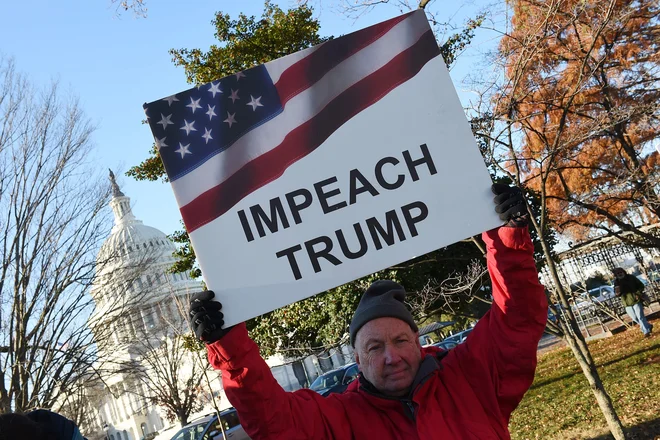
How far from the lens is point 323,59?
9.86ft

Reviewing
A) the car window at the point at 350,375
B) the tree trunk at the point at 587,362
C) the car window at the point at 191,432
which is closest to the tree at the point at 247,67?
the car window at the point at 350,375

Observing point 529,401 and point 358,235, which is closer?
point 358,235

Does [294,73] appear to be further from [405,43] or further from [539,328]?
[539,328]

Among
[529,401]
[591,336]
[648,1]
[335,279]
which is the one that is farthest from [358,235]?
[591,336]

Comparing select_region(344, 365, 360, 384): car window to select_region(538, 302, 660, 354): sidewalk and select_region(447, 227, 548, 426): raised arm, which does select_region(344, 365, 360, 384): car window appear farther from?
select_region(447, 227, 548, 426): raised arm

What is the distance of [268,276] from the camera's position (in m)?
2.78

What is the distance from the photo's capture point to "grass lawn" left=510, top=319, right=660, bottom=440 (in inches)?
315

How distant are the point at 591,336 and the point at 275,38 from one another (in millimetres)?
10859

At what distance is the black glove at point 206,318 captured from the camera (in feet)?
8.22

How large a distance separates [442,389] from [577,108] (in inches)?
352

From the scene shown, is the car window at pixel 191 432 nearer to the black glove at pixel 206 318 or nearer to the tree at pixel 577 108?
the tree at pixel 577 108

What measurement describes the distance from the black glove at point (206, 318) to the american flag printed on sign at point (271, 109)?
377mm

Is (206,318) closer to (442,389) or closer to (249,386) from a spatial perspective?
(249,386)

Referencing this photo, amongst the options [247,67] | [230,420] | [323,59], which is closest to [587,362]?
[323,59]
